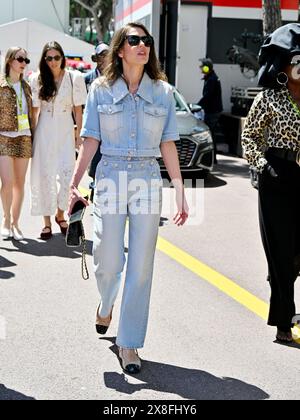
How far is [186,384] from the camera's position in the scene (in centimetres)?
465

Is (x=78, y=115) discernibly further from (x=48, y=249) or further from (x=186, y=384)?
(x=186, y=384)

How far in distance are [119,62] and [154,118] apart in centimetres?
42

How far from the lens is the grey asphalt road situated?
4574 mm

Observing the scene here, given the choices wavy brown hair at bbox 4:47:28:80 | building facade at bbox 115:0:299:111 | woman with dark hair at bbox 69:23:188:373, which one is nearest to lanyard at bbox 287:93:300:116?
woman with dark hair at bbox 69:23:188:373

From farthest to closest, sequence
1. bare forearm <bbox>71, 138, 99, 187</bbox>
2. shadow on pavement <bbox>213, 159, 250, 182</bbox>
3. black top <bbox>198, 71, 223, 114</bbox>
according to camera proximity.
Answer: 1. black top <bbox>198, 71, 223, 114</bbox>
2. shadow on pavement <bbox>213, 159, 250, 182</bbox>
3. bare forearm <bbox>71, 138, 99, 187</bbox>

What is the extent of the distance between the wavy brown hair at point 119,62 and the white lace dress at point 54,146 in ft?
11.4

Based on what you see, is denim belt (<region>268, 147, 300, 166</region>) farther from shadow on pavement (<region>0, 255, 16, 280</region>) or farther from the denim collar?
shadow on pavement (<region>0, 255, 16, 280</region>)

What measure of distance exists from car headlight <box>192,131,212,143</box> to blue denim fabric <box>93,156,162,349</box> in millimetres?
8600

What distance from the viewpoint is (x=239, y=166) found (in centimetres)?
1650
